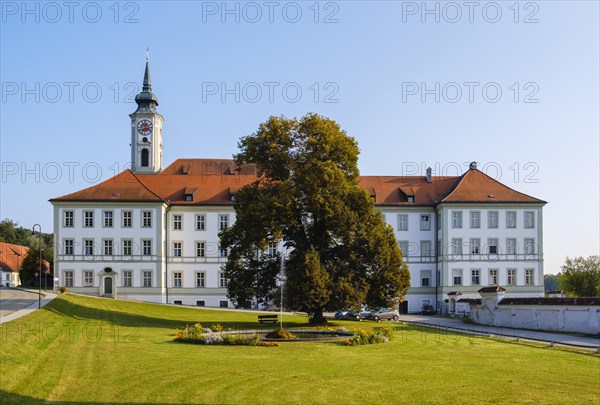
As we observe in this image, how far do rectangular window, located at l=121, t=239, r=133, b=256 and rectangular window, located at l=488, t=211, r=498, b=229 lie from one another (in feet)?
96.3

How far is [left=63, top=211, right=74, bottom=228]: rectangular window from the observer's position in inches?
2138

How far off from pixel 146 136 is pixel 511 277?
34.7m

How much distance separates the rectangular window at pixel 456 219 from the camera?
189 feet

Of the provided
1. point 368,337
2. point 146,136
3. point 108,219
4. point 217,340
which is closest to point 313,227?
point 368,337

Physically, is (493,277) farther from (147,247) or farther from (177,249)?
(147,247)

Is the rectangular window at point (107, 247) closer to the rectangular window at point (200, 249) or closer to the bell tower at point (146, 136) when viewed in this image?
the rectangular window at point (200, 249)

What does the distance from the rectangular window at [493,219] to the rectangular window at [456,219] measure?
8.14 ft

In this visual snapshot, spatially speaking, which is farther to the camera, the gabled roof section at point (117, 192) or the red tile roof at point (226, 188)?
the red tile roof at point (226, 188)

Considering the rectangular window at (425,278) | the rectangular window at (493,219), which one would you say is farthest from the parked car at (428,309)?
the rectangular window at (493,219)

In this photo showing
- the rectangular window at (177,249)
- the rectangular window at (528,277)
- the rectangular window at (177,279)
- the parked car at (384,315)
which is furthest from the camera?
the rectangular window at (528,277)

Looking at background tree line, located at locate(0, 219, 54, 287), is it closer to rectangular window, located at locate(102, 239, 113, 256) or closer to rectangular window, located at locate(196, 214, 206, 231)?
rectangular window, located at locate(102, 239, 113, 256)

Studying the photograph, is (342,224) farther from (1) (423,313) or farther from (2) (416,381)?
(1) (423,313)

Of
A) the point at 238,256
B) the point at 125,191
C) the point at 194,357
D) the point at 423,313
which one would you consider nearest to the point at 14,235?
the point at 125,191

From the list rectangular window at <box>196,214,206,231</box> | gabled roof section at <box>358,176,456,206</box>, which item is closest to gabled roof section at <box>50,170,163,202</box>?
rectangular window at <box>196,214,206,231</box>
